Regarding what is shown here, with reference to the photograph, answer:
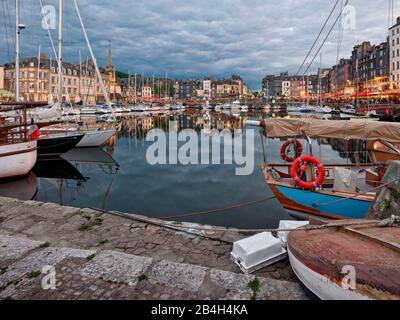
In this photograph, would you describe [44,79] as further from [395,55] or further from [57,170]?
[395,55]

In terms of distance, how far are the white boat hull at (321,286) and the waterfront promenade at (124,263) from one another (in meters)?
0.23

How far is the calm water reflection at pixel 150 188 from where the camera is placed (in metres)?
13.0

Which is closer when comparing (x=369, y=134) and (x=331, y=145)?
(x=369, y=134)

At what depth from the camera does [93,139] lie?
93.3 ft

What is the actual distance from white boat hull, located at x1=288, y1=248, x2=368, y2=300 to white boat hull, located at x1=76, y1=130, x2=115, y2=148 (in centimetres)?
2563

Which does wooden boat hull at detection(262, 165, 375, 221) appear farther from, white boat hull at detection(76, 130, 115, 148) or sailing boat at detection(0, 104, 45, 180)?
white boat hull at detection(76, 130, 115, 148)

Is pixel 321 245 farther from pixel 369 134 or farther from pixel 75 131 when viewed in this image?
pixel 75 131

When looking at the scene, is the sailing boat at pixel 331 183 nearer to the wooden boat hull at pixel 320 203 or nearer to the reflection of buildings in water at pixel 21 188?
the wooden boat hull at pixel 320 203

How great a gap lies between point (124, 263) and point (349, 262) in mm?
3933

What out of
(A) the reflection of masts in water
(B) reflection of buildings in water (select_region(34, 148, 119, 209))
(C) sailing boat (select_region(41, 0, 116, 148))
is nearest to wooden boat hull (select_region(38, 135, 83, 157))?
(C) sailing boat (select_region(41, 0, 116, 148))

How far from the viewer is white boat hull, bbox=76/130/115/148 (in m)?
27.7

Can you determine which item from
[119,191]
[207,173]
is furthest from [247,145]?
[119,191]

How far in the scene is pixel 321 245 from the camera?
501 cm
